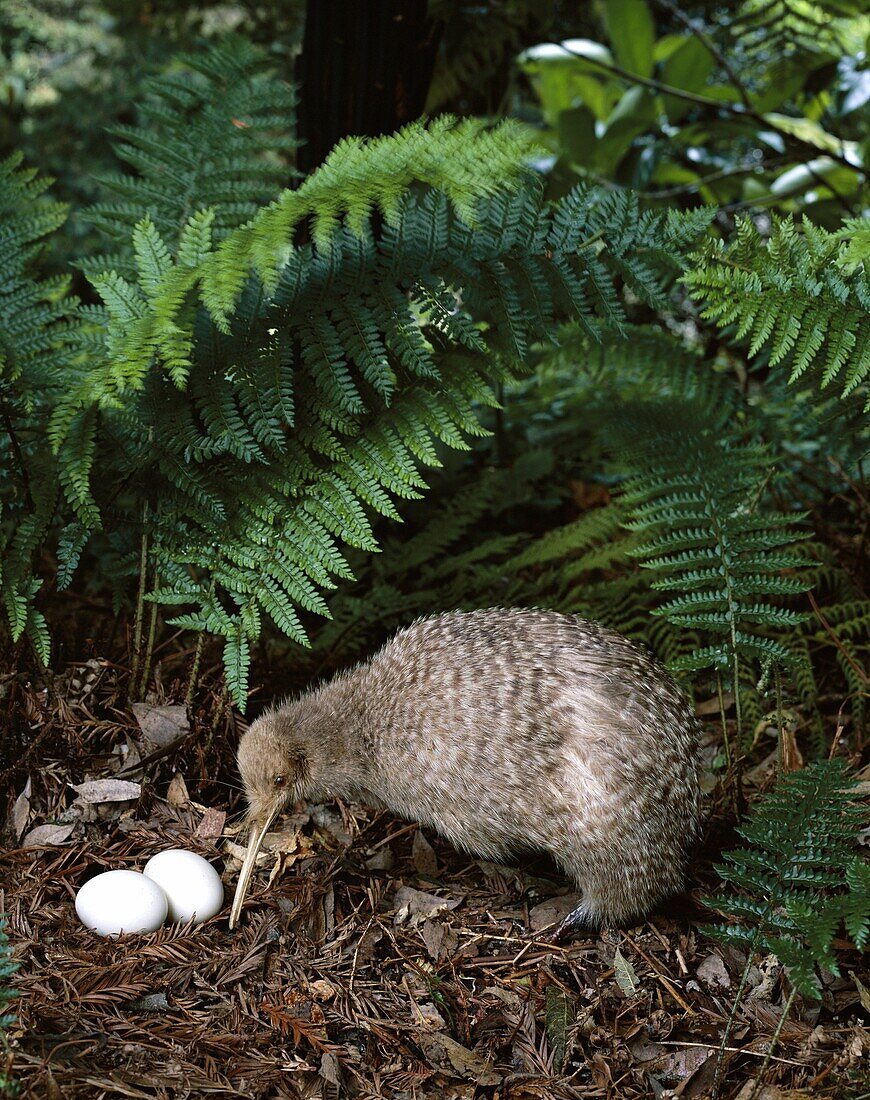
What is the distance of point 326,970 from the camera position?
2.72 meters

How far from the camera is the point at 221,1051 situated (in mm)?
2410

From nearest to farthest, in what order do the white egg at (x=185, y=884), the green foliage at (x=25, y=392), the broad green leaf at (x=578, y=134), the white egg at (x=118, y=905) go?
the white egg at (x=118, y=905)
the white egg at (x=185, y=884)
the green foliage at (x=25, y=392)
the broad green leaf at (x=578, y=134)

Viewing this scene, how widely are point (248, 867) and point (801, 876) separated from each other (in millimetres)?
1623

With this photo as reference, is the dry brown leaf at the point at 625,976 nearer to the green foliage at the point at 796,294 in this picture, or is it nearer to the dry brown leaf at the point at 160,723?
the dry brown leaf at the point at 160,723

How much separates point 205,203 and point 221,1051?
303 centimetres

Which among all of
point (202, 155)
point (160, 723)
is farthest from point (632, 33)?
point (160, 723)

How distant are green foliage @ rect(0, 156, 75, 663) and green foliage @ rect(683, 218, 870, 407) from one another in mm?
2223

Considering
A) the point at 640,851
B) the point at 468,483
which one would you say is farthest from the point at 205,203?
the point at 640,851

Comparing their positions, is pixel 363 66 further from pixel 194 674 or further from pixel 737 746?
pixel 737 746

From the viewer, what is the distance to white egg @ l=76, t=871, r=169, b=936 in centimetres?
269

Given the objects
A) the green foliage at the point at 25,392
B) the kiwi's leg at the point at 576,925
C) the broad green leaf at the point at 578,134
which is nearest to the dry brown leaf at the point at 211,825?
the green foliage at the point at 25,392

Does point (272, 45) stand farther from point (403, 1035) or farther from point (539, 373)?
point (403, 1035)

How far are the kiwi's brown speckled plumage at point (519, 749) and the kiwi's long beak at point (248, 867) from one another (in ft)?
0.23

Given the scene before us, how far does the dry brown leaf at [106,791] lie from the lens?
313 cm
